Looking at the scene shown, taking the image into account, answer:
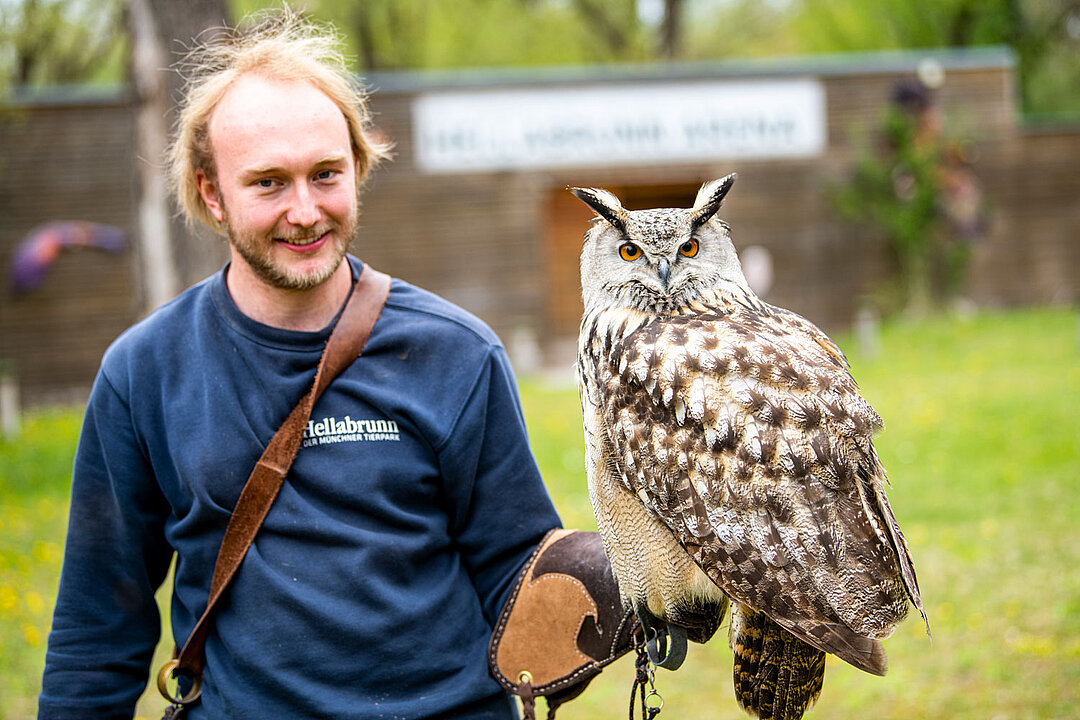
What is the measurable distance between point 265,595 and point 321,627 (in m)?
0.13

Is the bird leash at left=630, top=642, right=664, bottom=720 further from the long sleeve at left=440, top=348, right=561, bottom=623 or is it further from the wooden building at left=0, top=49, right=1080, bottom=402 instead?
the wooden building at left=0, top=49, right=1080, bottom=402

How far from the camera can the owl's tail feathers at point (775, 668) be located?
191cm

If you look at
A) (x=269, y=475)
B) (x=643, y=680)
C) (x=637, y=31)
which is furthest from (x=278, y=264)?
(x=637, y=31)

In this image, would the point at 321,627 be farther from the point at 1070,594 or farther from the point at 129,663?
the point at 1070,594

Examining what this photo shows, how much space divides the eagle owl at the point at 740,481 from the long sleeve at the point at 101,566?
99 centimetres

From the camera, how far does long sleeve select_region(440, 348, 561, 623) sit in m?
2.15

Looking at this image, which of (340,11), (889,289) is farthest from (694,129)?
(340,11)

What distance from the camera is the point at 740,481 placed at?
1.83m

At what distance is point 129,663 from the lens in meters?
2.18

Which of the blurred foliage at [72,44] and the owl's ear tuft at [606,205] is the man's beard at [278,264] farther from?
the blurred foliage at [72,44]

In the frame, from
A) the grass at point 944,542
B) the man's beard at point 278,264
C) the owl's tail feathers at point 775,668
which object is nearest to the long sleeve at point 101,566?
the man's beard at point 278,264

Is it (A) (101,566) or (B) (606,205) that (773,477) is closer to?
(B) (606,205)

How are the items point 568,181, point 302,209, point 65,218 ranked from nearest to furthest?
point 302,209 → point 65,218 → point 568,181

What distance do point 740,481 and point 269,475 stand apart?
3.10 feet
